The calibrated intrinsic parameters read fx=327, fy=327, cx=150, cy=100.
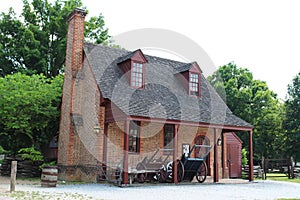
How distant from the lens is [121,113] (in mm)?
14516

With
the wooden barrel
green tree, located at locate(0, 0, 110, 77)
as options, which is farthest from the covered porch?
green tree, located at locate(0, 0, 110, 77)

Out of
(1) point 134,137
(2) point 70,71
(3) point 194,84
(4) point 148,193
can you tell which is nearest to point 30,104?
(2) point 70,71

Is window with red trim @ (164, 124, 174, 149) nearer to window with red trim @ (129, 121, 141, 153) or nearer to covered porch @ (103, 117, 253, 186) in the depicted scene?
covered porch @ (103, 117, 253, 186)

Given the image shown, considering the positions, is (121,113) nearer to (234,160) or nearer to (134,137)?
(134,137)

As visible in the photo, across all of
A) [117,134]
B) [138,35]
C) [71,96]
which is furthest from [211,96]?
[71,96]

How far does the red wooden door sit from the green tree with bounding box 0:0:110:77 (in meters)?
16.0

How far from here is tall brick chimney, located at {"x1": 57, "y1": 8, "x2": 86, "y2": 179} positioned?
686 inches

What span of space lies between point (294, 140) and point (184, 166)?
2409 cm

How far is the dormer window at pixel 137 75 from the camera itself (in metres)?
17.9

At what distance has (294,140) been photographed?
1395 inches

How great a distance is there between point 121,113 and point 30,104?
20.7 ft

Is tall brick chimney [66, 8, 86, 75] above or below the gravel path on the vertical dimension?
above

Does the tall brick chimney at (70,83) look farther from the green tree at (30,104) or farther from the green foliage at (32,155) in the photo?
the green foliage at (32,155)

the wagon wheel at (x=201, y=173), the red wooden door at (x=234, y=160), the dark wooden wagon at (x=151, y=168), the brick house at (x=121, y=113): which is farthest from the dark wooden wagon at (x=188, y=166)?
the red wooden door at (x=234, y=160)
